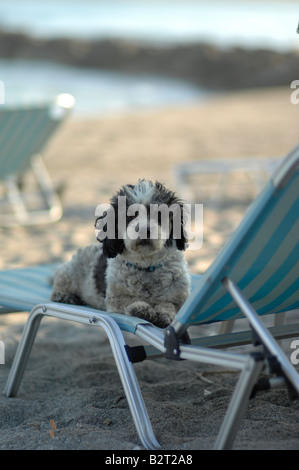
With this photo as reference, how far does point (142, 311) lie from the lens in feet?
11.3

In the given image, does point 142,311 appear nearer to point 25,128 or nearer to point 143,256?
point 143,256

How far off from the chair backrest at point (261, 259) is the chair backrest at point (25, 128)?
5.18m

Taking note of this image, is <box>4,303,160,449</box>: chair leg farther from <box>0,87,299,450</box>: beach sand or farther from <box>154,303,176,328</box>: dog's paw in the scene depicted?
<box>154,303,176,328</box>: dog's paw

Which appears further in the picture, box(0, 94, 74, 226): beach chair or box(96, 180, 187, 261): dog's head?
box(0, 94, 74, 226): beach chair

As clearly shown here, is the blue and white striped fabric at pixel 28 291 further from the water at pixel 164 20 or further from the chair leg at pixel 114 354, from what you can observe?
the water at pixel 164 20

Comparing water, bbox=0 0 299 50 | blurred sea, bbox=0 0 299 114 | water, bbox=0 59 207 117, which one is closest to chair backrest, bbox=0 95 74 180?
blurred sea, bbox=0 0 299 114

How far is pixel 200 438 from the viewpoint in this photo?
2.84 m

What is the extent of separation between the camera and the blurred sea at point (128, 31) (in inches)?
917

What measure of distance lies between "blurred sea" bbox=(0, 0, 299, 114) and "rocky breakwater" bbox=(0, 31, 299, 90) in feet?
4.64

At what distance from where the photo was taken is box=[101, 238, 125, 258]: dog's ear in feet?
11.2

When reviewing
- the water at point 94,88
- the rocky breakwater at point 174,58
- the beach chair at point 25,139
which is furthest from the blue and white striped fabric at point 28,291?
the rocky breakwater at point 174,58

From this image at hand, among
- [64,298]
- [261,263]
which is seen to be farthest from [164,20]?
[261,263]

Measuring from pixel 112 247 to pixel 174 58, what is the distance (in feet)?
101

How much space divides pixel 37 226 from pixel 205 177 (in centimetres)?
345
